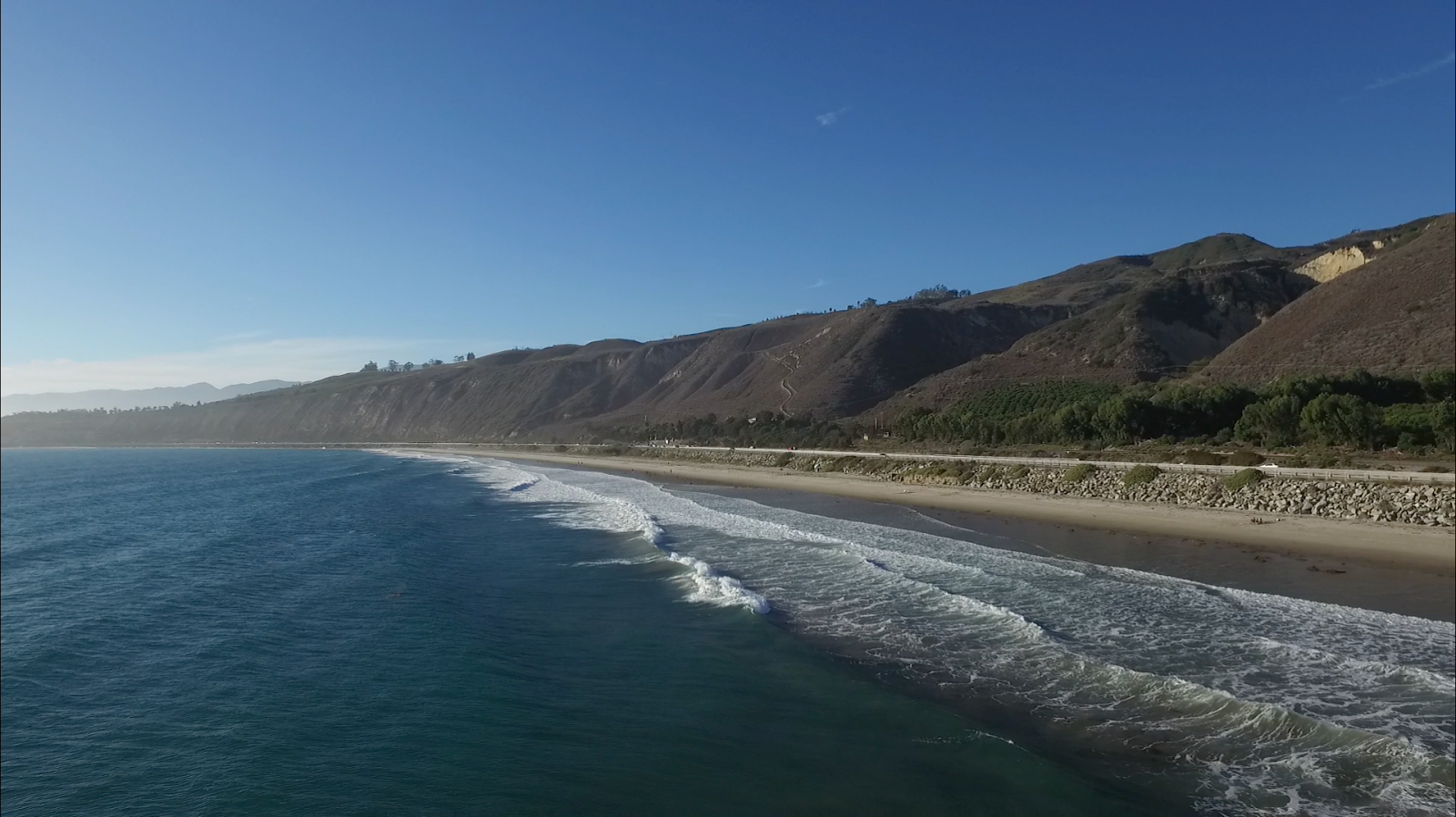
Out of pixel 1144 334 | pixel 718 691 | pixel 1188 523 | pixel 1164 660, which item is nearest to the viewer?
pixel 718 691

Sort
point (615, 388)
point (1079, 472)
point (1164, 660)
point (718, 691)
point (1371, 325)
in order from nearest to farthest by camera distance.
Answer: point (718, 691) < point (1164, 660) < point (1079, 472) < point (1371, 325) < point (615, 388)

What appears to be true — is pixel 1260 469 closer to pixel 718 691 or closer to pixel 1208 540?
pixel 1208 540

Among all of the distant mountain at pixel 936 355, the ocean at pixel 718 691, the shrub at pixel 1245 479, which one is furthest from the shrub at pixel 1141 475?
the distant mountain at pixel 936 355

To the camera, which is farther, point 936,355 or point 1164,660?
point 936,355

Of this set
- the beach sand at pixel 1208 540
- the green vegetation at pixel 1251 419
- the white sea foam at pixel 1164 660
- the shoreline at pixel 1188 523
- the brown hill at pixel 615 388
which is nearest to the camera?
the white sea foam at pixel 1164 660

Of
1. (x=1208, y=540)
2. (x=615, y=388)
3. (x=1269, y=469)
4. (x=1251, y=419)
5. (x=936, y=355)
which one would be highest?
(x=936, y=355)

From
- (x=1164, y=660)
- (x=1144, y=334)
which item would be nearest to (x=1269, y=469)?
(x=1164, y=660)

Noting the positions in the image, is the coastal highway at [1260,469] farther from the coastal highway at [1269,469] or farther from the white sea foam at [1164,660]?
the white sea foam at [1164,660]
